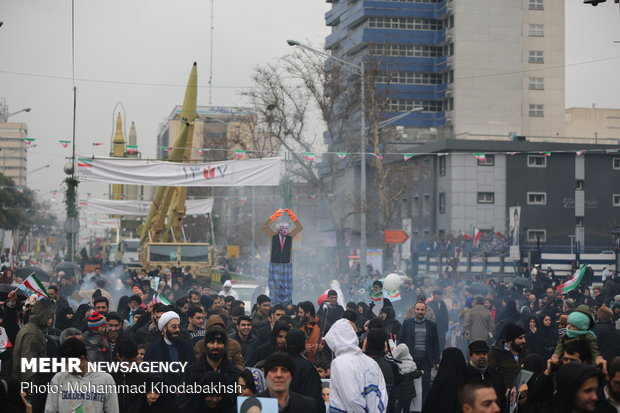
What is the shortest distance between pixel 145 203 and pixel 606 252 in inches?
961

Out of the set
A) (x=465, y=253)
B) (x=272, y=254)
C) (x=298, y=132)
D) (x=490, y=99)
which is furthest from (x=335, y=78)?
(x=490, y=99)

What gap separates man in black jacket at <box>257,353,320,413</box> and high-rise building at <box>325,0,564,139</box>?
6273 centimetres

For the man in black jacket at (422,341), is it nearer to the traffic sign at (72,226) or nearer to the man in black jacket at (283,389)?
the man in black jacket at (283,389)

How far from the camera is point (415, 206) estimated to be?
59375mm

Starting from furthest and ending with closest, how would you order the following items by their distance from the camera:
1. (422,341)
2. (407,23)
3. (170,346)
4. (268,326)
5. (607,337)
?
(407,23) < (422,341) < (607,337) < (268,326) < (170,346)

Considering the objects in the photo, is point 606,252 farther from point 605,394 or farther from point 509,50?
point 509,50

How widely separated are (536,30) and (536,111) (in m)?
5.83

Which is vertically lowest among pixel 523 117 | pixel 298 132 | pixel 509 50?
pixel 298 132

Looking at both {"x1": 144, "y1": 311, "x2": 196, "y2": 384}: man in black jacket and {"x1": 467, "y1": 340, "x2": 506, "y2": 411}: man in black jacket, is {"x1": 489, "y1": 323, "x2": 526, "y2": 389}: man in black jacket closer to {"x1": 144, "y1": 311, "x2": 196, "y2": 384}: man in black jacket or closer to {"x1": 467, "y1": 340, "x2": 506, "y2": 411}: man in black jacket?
{"x1": 467, "y1": 340, "x2": 506, "y2": 411}: man in black jacket

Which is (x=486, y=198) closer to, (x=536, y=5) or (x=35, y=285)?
(x=536, y=5)

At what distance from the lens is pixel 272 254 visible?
2055 cm

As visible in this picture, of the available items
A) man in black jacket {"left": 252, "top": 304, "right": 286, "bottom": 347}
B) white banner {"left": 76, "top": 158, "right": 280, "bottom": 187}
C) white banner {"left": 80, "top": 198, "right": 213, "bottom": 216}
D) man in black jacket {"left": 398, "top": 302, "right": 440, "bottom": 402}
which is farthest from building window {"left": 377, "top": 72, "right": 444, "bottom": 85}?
man in black jacket {"left": 252, "top": 304, "right": 286, "bottom": 347}

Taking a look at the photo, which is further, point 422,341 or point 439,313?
point 439,313

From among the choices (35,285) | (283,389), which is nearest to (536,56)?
(35,285)
